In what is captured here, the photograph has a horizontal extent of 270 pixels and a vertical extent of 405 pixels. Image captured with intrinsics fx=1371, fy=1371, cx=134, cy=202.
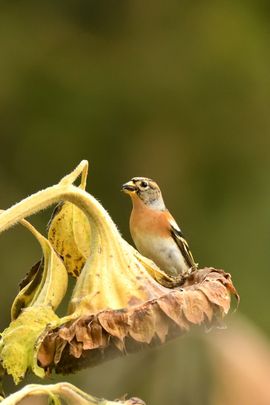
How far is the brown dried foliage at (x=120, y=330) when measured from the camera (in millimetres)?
1882

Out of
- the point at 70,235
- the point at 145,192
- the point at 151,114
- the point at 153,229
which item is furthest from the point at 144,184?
the point at 151,114

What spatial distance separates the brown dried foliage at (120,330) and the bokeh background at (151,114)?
9.32 meters

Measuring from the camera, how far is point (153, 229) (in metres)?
4.85

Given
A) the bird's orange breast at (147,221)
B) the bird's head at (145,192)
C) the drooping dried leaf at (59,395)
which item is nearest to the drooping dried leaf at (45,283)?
the drooping dried leaf at (59,395)

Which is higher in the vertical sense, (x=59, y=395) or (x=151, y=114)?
→ (x=59, y=395)

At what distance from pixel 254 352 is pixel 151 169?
31.0ft

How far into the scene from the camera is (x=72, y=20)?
54.7 feet

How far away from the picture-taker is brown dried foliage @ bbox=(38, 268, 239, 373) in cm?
188

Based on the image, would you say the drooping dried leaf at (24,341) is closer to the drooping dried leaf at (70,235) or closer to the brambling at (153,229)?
the drooping dried leaf at (70,235)

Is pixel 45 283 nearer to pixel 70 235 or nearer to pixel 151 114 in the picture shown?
pixel 70 235

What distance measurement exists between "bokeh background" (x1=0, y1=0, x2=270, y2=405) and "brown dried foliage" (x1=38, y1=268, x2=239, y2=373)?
9321 mm


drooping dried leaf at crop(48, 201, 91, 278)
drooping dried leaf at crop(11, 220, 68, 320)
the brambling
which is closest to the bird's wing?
the brambling

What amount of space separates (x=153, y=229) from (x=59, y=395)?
9.95 ft

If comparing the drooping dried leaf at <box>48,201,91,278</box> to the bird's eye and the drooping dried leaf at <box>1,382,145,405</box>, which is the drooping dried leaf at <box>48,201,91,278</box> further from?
the bird's eye
